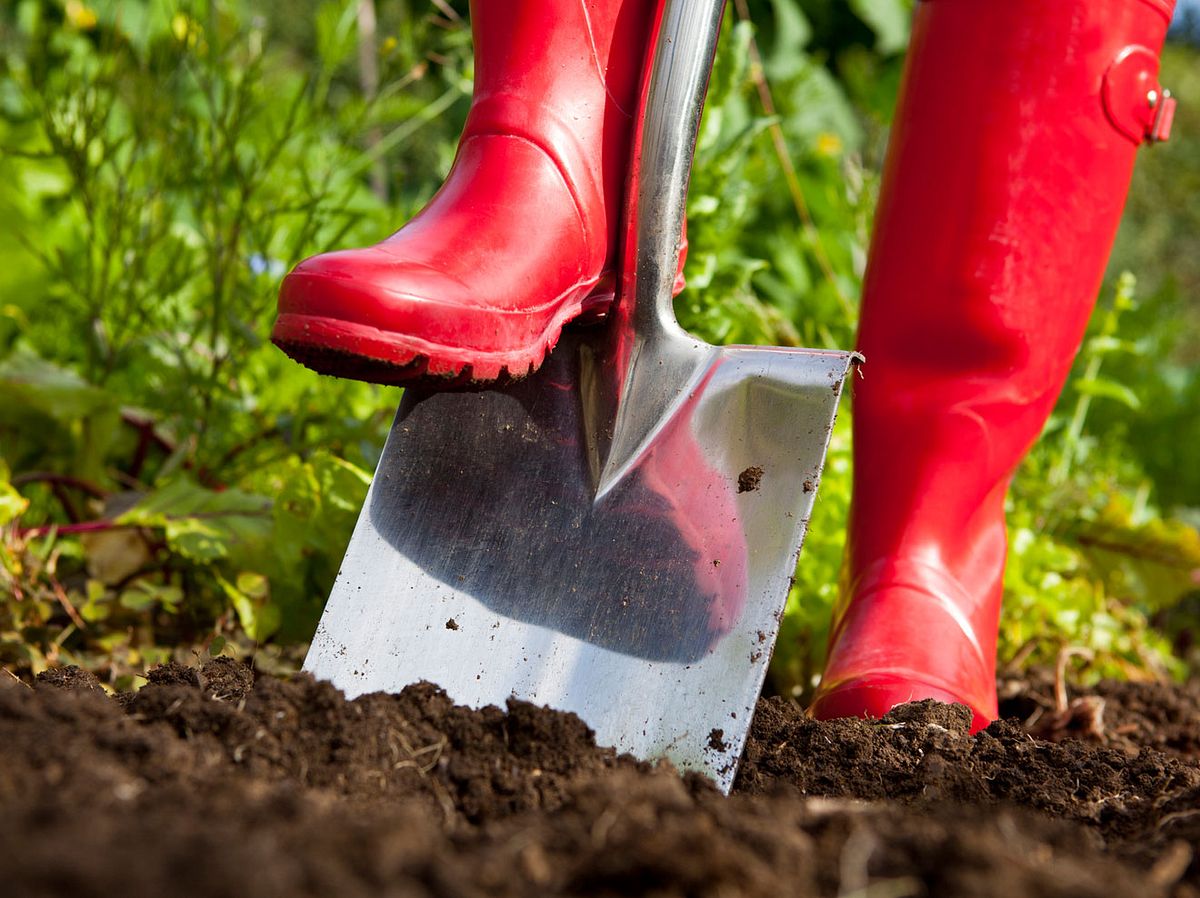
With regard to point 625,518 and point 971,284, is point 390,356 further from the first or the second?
point 971,284

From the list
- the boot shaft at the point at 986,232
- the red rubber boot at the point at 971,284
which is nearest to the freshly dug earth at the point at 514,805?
the red rubber boot at the point at 971,284

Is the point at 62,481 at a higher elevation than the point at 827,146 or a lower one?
lower

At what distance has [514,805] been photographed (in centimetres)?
93

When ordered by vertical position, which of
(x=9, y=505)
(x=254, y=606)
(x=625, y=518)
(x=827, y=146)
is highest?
(x=625, y=518)

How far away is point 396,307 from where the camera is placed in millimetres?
1085

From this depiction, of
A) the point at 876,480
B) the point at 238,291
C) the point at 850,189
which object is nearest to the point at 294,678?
the point at 876,480

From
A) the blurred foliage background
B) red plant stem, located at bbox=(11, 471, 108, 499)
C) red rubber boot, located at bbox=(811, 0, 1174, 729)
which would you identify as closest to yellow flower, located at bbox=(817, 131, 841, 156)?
the blurred foliage background

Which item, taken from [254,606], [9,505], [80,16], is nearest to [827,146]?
[80,16]

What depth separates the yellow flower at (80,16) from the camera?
3584 mm

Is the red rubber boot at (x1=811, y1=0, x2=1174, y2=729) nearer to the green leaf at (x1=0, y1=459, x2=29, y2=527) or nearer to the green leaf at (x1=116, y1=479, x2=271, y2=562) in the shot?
the green leaf at (x1=116, y1=479, x2=271, y2=562)

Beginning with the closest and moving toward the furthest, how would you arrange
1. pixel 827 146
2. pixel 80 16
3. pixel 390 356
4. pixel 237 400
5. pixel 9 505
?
pixel 390 356 < pixel 9 505 < pixel 237 400 < pixel 827 146 < pixel 80 16

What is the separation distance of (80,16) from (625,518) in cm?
319

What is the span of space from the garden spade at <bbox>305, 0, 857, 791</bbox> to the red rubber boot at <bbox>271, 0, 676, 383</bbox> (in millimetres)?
50

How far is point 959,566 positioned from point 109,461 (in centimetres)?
141
